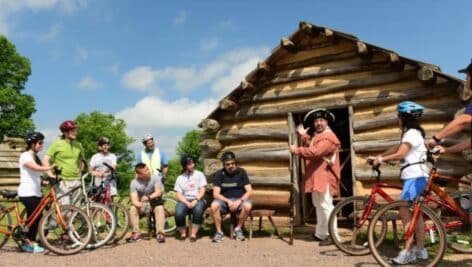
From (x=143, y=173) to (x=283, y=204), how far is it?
105 inches

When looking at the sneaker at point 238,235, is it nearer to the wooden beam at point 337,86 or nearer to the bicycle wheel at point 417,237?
the bicycle wheel at point 417,237

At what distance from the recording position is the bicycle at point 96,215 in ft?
20.5

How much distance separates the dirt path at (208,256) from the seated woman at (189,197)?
17.4 inches

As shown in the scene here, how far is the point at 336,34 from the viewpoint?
7.50 metres

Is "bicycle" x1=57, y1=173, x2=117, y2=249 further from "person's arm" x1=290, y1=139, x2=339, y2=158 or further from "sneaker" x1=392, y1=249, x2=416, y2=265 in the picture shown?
"sneaker" x1=392, y1=249, x2=416, y2=265

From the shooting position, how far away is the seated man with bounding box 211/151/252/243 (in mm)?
6957

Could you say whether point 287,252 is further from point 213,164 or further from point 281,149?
Result: point 213,164

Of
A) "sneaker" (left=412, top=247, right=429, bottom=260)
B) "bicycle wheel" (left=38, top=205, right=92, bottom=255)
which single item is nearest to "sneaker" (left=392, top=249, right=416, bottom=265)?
"sneaker" (left=412, top=247, right=429, bottom=260)

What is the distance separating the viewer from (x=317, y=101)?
7988mm

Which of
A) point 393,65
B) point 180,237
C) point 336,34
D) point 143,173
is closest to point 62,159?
point 143,173

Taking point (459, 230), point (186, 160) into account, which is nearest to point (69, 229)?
point (186, 160)

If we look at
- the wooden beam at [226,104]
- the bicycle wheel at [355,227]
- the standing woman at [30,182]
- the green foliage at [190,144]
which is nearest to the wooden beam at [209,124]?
the wooden beam at [226,104]

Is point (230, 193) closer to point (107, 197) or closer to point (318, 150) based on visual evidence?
point (318, 150)

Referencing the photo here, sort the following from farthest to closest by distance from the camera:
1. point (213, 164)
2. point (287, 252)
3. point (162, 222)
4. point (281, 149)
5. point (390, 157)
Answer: point (213, 164)
point (281, 149)
point (162, 222)
point (287, 252)
point (390, 157)
